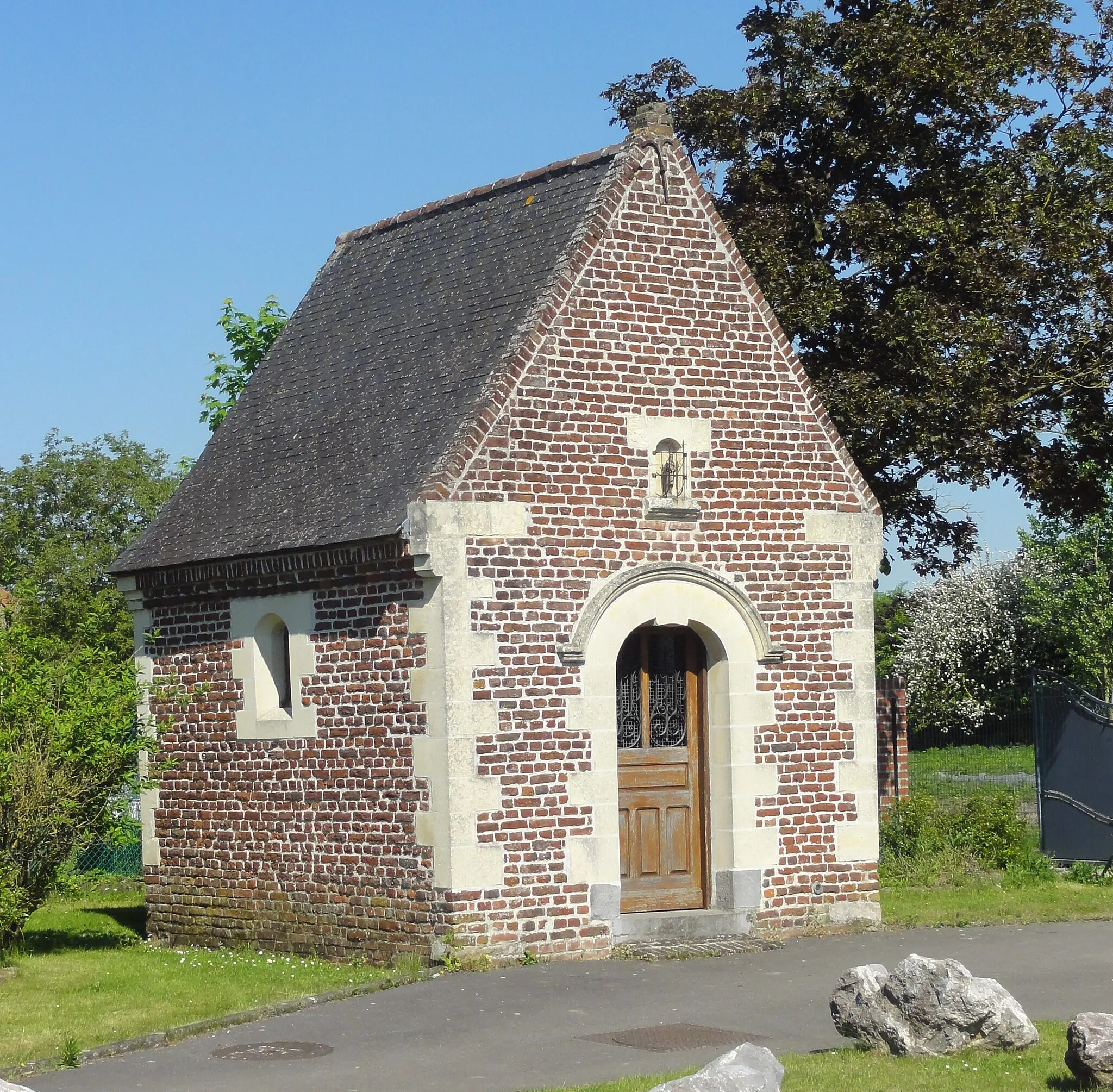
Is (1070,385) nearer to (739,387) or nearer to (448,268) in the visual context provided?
(739,387)

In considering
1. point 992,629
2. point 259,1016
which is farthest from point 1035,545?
point 259,1016

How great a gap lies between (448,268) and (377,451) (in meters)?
2.47

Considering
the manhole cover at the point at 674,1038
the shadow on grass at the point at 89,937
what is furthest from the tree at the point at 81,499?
the manhole cover at the point at 674,1038

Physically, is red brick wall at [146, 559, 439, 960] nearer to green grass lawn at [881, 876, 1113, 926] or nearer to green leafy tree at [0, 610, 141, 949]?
green leafy tree at [0, 610, 141, 949]

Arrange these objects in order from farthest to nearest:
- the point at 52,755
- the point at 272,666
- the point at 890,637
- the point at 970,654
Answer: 1. the point at 890,637
2. the point at 970,654
3. the point at 272,666
4. the point at 52,755

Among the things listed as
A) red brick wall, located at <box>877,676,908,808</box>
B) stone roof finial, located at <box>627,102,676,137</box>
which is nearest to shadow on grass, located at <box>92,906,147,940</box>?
red brick wall, located at <box>877,676,908,808</box>

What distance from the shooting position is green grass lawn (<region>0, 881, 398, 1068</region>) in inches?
453

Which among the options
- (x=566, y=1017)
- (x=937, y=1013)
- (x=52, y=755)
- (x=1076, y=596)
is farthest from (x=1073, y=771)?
(x=1076, y=596)

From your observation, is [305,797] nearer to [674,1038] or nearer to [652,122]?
[674,1038]

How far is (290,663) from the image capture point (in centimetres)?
1559

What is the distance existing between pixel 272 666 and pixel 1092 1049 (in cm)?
926

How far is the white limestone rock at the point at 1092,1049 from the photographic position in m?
8.45

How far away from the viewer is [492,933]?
45.2 feet

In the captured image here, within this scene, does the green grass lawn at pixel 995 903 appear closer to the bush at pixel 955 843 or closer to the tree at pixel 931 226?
the bush at pixel 955 843
